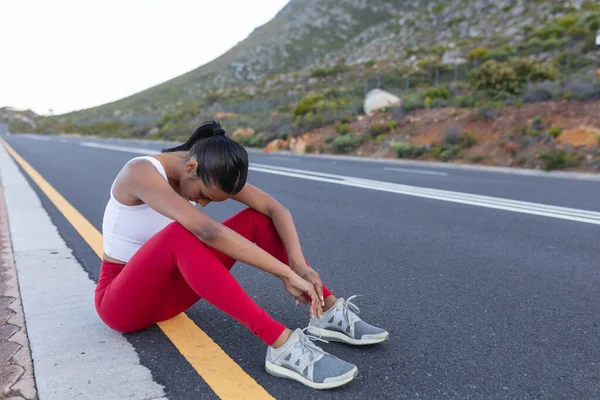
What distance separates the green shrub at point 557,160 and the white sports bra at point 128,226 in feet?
43.1

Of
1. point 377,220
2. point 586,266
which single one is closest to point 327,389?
point 586,266

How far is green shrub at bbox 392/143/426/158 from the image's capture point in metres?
17.6

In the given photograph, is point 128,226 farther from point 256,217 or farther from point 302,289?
point 302,289

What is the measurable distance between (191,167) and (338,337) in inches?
44.2

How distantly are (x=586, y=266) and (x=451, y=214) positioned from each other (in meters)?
2.36

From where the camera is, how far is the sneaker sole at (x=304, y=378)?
6.60ft

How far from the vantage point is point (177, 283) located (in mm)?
2338

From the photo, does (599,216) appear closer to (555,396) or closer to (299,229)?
(299,229)

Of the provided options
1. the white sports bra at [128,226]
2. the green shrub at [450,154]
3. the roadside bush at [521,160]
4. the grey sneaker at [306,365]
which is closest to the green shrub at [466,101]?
the green shrub at [450,154]

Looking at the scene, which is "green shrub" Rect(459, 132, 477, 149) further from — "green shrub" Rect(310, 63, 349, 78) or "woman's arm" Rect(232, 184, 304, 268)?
"green shrub" Rect(310, 63, 349, 78)

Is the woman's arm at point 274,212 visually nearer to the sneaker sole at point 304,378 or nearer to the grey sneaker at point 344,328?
the grey sneaker at point 344,328

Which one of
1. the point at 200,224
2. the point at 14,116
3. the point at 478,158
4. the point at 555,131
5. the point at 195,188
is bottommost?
the point at 478,158

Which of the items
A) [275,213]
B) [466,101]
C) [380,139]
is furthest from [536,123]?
[275,213]

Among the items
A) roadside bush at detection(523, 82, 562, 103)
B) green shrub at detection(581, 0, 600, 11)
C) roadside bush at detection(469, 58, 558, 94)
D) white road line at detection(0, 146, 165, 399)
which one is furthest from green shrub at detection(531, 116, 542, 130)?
green shrub at detection(581, 0, 600, 11)
